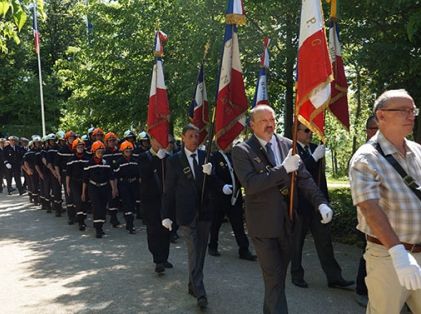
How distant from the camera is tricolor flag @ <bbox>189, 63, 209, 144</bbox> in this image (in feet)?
Result: 29.1

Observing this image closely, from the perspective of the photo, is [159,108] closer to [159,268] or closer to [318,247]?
[159,268]

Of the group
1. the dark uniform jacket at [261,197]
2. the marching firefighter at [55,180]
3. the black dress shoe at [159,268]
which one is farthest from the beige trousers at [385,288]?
the marching firefighter at [55,180]

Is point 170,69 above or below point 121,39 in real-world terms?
below

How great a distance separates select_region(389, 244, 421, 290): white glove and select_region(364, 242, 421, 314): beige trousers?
291 mm

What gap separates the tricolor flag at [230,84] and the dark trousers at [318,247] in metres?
1.49

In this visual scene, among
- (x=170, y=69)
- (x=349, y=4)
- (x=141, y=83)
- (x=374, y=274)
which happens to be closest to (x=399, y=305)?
(x=374, y=274)

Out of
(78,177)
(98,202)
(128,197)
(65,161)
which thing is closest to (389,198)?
(98,202)

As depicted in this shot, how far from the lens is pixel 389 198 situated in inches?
129

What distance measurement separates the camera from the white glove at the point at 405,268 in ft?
9.84

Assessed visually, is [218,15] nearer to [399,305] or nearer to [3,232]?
[3,232]

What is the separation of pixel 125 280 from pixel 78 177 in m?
5.00

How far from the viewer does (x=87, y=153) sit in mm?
12031

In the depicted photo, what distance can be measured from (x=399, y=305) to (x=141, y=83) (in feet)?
45.1

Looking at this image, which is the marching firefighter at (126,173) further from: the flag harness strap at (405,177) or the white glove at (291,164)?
the flag harness strap at (405,177)
